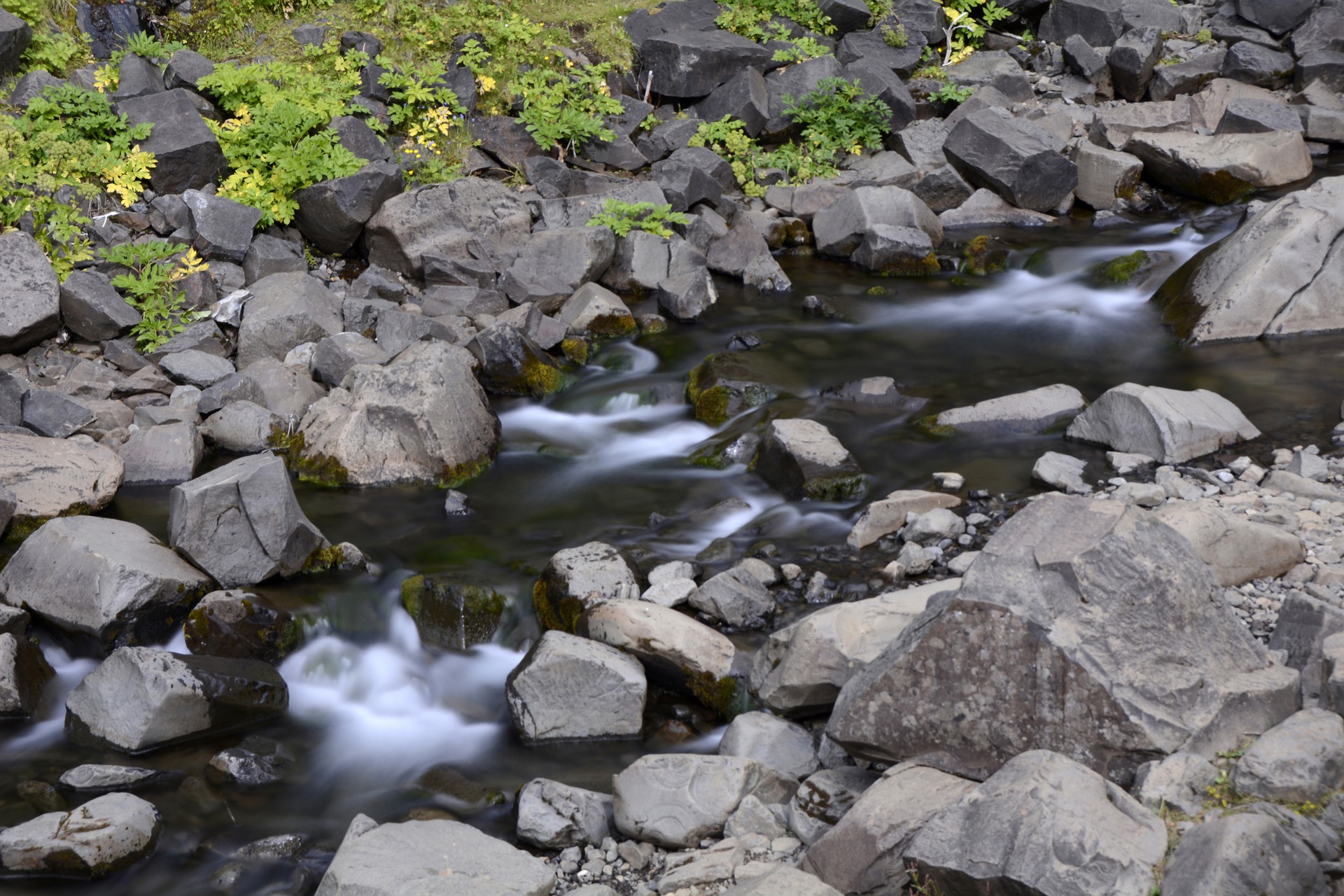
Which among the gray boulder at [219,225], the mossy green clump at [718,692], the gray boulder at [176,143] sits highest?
the gray boulder at [176,143]

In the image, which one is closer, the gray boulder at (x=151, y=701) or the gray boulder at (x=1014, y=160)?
the gray boulder at (x=151, y=701)

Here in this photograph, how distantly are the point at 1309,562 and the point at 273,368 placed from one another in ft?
25.8

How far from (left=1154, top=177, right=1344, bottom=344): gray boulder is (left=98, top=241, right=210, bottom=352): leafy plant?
943 centimetres

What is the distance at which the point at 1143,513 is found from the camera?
416 centimetres

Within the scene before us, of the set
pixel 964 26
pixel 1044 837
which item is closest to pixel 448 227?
pixel 1044 837

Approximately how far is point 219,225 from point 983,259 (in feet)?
27.9

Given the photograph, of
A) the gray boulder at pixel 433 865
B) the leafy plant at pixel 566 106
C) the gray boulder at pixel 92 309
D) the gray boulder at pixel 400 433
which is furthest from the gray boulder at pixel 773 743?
the leafy plant at pixel 566 106

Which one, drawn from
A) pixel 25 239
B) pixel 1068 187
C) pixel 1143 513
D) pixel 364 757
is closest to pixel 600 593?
pixel 364 757

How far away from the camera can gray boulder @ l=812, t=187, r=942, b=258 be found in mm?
12258

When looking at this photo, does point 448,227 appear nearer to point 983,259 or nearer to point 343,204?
point 343,204

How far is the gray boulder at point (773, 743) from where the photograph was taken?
15.6 feet

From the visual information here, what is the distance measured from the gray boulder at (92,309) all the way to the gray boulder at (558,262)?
12.0 feet

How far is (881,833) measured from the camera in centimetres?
368

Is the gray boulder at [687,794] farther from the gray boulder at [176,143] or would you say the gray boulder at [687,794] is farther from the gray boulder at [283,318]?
the gray boulder at [176,143]
